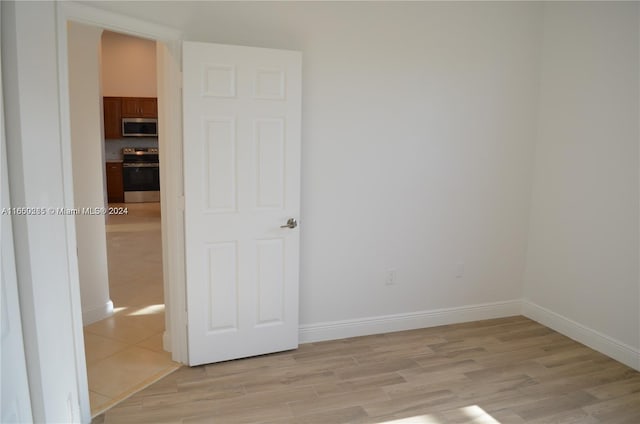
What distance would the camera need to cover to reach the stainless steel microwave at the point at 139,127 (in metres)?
10.2

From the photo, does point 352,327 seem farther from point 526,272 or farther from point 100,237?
point 100,237

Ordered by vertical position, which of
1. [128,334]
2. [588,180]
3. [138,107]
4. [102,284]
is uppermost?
[138,107]

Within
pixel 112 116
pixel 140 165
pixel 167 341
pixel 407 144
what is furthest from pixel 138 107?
pixel 407 144

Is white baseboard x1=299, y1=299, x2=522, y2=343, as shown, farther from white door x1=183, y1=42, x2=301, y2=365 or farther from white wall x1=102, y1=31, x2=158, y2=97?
white wall x1=102, y1=31, x2=158, y2=97

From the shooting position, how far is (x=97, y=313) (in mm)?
4102

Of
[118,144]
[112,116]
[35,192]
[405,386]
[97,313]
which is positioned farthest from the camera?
[118,144]

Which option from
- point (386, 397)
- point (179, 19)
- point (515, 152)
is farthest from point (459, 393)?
point (179, 19)

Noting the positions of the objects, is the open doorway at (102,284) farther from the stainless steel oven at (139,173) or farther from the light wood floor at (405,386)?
the stainless steel oven at (139,173)

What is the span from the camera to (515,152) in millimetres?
4121

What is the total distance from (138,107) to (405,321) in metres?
8.43

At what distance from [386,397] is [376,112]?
202cm

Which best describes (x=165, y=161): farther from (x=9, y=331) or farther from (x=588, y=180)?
(x=588, y=180)

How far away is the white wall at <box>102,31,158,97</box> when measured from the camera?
10.1 metres

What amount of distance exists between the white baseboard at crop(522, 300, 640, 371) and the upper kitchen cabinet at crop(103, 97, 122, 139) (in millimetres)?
8926
